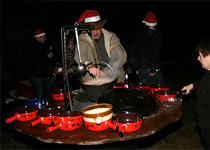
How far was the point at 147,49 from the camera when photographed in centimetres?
514

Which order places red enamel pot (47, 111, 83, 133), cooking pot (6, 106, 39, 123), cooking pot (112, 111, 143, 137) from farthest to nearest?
cooking pot (6, 106, 39, 123) → red enamel pot (47, 111, 83, 133) → cooking pot (112, 111, 143, 137)

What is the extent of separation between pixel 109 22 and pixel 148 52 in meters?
6.41

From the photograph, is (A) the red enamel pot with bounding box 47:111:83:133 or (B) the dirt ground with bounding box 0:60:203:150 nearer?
(A) the red enamel pot with bounding box 47:111:83:133

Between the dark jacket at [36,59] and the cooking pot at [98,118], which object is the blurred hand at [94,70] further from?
the dark jacket at [36,59]

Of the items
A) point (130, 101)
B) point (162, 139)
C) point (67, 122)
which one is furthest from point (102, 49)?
point (162, 139)

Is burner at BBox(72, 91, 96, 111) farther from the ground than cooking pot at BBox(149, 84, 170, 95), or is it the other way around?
cooking pot at BBox(149, 84, 170, 95)

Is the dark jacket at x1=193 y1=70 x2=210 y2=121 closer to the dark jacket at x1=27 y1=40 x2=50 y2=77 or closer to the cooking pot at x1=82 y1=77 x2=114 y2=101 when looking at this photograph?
the cooking pot at x1=82 y1=77 x2=114 y2=101

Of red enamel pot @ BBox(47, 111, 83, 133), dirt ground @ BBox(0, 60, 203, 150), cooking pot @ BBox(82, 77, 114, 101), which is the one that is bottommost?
dirt ground @ BBox(0, 60, 203, 150)

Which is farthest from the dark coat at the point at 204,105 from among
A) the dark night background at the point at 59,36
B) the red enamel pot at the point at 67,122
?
the dark night background at the point at 59,36

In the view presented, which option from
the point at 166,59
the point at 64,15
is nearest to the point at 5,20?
the point at 64,15

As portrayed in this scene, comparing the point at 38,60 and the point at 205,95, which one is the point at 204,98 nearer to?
A: the point at 205,95

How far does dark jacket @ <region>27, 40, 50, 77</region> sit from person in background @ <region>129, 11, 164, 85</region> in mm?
2410

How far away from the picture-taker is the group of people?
2672 millimetres

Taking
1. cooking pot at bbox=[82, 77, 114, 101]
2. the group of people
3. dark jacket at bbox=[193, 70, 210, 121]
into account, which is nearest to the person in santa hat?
the group of people
